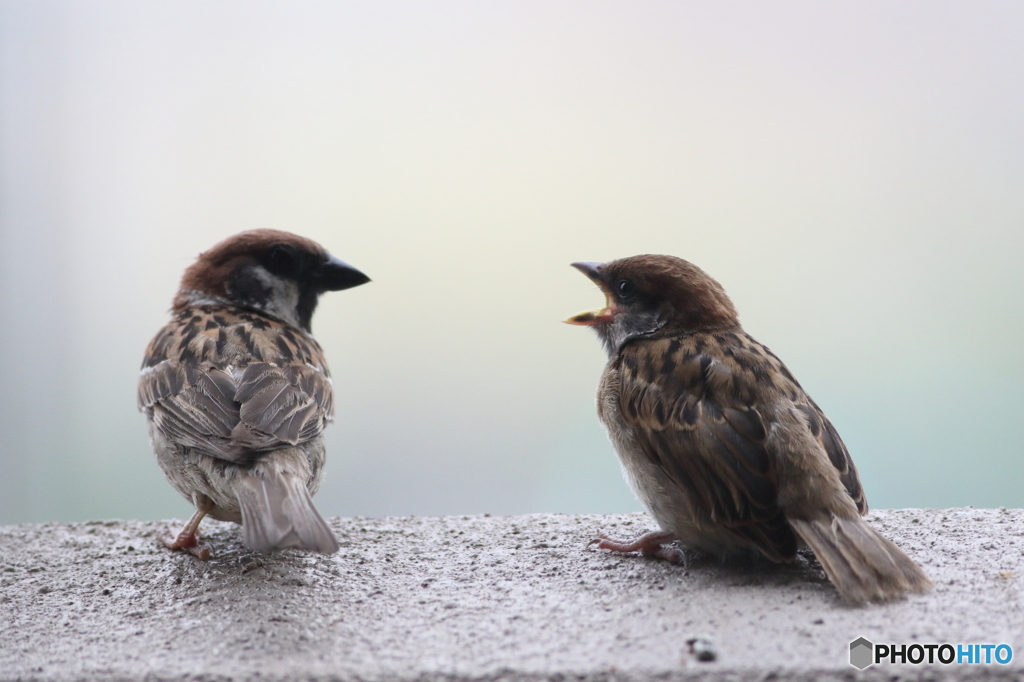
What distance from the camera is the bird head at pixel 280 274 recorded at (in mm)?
3363

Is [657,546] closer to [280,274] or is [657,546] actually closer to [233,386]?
[233,386]

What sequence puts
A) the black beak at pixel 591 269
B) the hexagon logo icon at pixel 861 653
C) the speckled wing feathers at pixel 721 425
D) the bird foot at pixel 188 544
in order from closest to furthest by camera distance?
the hexagon logo icon at pixel 861 653
the speckled wing feathers at pixel 721 425
the bird foot at pixel 188 544
the black beak at pixel 591 269

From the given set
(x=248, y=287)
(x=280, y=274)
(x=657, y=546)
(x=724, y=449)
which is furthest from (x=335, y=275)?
(x=724, y=449)

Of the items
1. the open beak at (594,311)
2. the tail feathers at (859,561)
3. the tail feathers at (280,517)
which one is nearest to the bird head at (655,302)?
the open beak at (594,311)

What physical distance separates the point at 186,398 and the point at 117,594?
0.59 metres

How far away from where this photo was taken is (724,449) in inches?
91.7

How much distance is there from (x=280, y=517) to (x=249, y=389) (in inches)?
24.0

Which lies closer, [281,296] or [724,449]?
[724,449]

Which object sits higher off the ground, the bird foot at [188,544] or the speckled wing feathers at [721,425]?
the speckled wing feathers at [721,425]

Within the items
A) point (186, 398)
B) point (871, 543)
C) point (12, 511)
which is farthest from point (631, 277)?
point (12, 511)

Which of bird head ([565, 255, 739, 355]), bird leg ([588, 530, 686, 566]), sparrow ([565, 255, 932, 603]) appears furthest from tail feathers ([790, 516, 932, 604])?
bird head ([565, 255, 739, 355])

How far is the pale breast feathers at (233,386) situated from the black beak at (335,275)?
0.93 ft

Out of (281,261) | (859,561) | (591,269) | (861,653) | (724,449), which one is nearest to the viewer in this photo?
(861,653)

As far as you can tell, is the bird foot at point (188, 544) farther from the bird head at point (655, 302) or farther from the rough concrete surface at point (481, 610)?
the bird head at point (655, 302)
